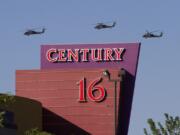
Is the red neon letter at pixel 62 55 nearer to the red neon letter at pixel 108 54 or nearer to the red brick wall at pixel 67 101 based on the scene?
the red brick wall at pixel 67 101

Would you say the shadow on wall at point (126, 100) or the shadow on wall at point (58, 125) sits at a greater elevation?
the shadow on wall at point (126, 100)

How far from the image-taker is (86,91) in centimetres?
8312

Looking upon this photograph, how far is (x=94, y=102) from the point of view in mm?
83000

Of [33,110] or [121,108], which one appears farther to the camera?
[121,108]

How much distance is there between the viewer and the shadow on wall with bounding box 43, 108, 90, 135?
8194 cm

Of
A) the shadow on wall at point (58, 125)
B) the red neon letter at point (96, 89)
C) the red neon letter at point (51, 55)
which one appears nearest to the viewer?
the shadow on wall at point (58, 125)

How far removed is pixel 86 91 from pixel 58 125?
4586 millimetres

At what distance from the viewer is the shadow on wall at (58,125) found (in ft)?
269

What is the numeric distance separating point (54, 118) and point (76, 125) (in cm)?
255

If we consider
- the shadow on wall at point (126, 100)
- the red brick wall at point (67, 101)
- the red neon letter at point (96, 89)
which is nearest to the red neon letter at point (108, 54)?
the shadow on wall at point (126, 100)

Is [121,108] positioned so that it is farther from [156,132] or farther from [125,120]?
[156,132]

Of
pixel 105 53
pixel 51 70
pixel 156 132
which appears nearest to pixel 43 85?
pixel 51 70

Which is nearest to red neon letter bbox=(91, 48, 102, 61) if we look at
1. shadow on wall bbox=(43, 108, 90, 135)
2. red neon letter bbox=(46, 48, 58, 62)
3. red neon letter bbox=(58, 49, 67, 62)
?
red neon letter bbox=(58, 49, 67, 62)

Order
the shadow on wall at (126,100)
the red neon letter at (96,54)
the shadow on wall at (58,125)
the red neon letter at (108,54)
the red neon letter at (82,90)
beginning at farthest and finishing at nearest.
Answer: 1. the red neon letter at (96,54)
2. the red neon letter at (108,54)
3. the shadow on wall at (126,100)
4. the red neon letter at (82,90)
5. the shadow on wall at (58,125)
